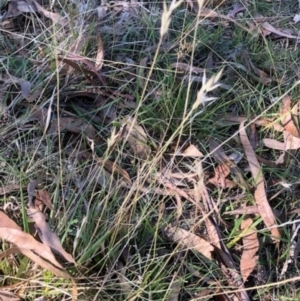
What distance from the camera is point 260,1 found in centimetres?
221

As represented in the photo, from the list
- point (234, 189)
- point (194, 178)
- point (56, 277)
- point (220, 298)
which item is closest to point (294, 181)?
point (234, 189)

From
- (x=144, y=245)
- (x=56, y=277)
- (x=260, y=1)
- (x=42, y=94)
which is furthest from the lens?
(x=260, y=1)

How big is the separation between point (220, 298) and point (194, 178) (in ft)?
1.12

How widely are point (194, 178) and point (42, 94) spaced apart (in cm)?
51

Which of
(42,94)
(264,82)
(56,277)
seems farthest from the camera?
(264,82)

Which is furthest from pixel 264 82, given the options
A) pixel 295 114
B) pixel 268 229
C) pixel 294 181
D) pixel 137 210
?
pixel 137 210

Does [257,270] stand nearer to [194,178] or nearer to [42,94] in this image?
[194,178]

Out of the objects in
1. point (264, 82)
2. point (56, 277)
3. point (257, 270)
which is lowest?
point (257, 270)

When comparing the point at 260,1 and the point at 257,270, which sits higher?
the point at 260,1

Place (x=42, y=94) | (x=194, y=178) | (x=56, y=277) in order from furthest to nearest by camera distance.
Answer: (x=42, y=94), (x=194, y=178), (x=56, y=277)

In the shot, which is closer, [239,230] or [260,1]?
[239,230]

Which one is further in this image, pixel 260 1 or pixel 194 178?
pixel 260 1

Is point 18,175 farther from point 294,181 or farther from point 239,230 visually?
point 294,181

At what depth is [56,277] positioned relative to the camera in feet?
4.26
